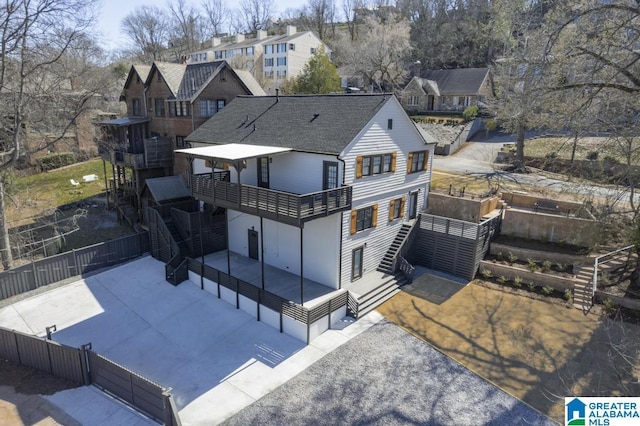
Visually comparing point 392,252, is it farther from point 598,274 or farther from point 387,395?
point 598,274

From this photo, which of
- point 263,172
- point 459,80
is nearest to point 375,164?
point 263,172

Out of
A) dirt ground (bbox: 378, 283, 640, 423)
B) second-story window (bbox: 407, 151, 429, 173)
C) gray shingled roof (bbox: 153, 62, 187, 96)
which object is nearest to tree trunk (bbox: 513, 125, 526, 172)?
second-story window (bbox: 407, 151, 429, 173)

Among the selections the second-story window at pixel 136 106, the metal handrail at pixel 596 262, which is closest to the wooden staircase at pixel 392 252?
the metal handrail at pixel 596 262

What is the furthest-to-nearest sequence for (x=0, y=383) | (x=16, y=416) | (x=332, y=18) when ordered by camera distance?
(x=332, y=18) → (x=0, y=383) → (x=16, y=416)

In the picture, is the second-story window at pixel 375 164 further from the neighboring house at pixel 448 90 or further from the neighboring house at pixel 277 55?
the neighboring house at pixel 277 55

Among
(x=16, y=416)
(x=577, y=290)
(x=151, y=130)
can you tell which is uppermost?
(x=151, y=130)

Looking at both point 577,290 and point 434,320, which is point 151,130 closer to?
point 434,320

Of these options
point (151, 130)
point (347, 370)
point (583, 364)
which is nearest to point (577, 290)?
point (583, 364)
